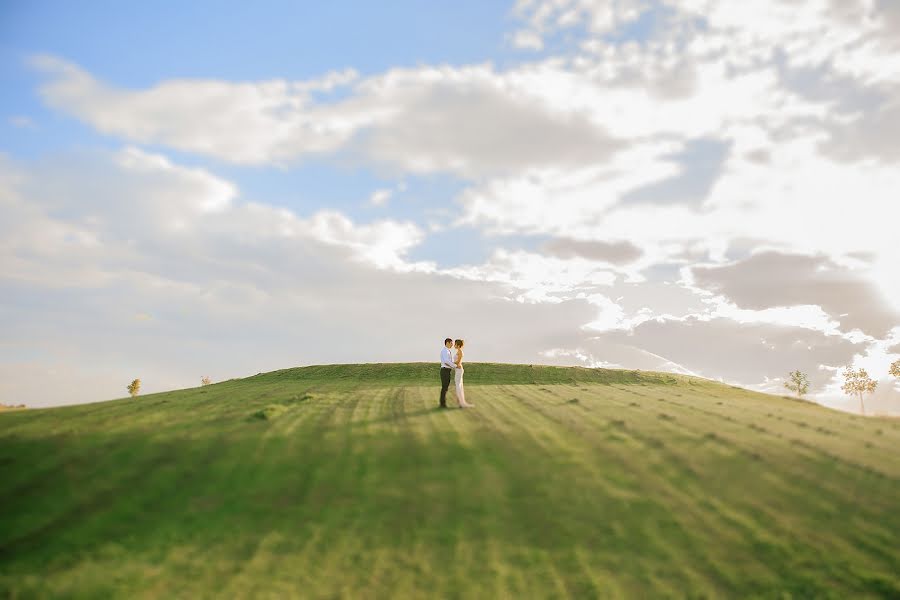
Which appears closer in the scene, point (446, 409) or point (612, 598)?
point (612, 598)

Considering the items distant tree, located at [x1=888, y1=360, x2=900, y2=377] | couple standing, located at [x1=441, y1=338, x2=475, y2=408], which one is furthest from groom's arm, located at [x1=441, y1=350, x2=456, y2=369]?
distant tree, located at [x1=888, y1=360, x2=900, y2=377]

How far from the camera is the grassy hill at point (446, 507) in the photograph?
1298 cm

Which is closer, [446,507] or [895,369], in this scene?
[446,507]

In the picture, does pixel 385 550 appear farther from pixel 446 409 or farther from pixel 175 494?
pixel 446 409

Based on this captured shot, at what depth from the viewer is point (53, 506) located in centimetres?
1636

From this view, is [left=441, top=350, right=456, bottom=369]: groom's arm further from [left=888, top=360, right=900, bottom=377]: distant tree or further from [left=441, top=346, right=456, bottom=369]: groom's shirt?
[left=888, top=360, right=900, bottom=377]: distant tree

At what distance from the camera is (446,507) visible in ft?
52.3

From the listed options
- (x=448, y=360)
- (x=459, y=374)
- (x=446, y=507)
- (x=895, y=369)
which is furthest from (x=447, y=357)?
(x=895, y=369)

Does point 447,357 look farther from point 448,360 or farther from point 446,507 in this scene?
point 446,507

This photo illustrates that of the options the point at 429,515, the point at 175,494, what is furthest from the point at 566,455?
the point at 175,494

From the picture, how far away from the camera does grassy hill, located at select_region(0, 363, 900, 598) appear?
12977mm

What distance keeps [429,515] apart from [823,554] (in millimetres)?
9648

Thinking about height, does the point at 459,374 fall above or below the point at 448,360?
below

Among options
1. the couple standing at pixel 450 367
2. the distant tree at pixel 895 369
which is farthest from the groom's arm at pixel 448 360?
the distant tree at pixel 895 369
